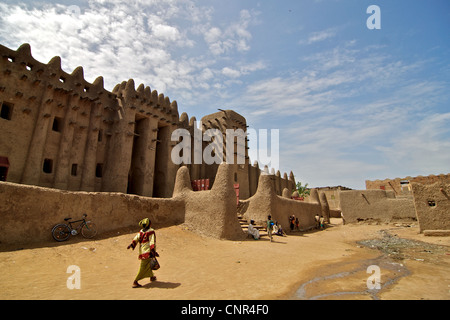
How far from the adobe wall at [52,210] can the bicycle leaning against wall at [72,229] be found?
0.15 meters

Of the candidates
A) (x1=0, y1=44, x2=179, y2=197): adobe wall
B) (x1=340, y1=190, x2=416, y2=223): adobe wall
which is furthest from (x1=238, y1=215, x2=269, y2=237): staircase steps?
(x1=340, y1=190, x2=416, y2=223): adobe wall

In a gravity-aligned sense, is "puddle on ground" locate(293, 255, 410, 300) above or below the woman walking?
below

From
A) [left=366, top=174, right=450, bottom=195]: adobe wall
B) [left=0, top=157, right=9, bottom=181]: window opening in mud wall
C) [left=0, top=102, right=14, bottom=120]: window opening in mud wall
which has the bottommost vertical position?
[left=0, top=157, right=9, bottom=181]: window opening in mud wall

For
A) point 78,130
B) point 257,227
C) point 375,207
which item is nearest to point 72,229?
point 257,227

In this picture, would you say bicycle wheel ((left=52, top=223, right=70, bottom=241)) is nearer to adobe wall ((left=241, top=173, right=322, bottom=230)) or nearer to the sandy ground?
the sandy ground

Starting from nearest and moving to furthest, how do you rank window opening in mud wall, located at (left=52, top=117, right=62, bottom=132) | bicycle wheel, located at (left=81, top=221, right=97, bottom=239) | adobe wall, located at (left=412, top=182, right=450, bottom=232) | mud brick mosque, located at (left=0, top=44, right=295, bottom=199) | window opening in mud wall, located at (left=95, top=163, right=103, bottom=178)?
bicycle wheel, located at (left=81, top=221, right=97, bottom=239)
adobe wall, located at (left=412, top=182, right=450, bottom=232)
mud brick mosque, located at (left=0, top=44, right=295, bottom=199)
window opening in mud wall, located at (left=52, top=117, right=62, bottom=132)
window opening in mud wall, located at (left=95, top=163, right=103, bottom=178)

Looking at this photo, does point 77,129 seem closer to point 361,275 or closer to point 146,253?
point 146,253

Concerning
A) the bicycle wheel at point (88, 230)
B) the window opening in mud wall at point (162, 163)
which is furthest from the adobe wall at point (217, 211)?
the window opening in mud wall at point (162, 163)

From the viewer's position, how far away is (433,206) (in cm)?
1269

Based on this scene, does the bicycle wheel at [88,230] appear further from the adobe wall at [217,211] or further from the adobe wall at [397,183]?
the adobe wall at [397,183]

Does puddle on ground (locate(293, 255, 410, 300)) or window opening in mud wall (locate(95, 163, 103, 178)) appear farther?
window opening in mud wall (locate(95, 163, 103, 178))

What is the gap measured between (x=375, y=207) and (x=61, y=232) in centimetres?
2073

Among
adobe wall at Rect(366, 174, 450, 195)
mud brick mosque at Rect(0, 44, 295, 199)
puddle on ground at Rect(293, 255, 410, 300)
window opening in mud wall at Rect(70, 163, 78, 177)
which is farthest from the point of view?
adobe wall at Rect(366, 174, 450, 195)

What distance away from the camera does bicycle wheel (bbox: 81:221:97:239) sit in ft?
29.7
